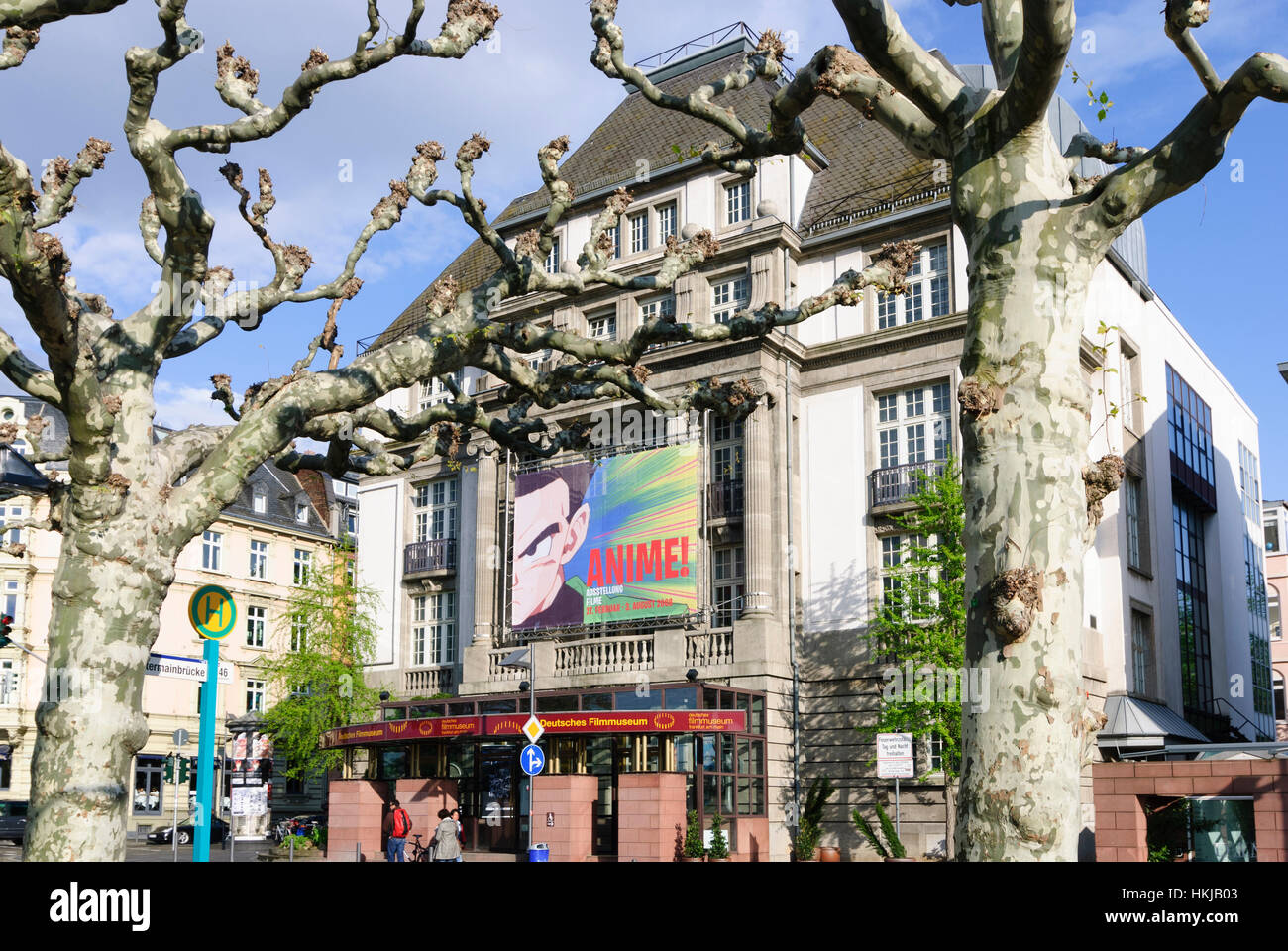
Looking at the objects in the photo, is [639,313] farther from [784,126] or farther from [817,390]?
[784,126]

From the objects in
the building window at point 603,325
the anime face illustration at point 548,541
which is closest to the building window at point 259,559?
the anime face illustration at point 548,541

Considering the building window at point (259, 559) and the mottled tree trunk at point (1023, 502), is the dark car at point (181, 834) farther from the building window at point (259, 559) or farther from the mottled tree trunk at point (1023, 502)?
the mottled tree trunk at point (1023, 502)

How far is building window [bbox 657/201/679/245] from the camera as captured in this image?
4097cm

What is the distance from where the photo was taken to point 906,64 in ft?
23.9

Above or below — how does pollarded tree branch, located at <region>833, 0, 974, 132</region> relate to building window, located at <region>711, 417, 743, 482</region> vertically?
below

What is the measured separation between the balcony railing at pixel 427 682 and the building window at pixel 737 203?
1793 cm

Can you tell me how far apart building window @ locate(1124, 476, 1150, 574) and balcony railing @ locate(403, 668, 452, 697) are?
2263cm

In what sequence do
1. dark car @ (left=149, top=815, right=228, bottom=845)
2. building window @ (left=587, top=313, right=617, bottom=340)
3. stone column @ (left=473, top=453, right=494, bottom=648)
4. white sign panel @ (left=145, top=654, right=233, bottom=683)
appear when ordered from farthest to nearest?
1. dark car @ (left=149, top=815, right=228, bottom=845)
2. building window @ (left=587, top=313, right=617, bottom=340)
3. stone column @ (left=473, top=453, right=494, bottom=648)
4. white sign panel @ (left=145, top=654, right=233, bottom=683)

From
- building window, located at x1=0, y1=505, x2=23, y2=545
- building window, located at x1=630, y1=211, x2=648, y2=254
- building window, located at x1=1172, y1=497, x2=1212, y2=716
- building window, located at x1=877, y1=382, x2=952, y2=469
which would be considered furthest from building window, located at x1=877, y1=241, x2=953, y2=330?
building window, located at x1=0, y1=505, x2=23, y2=545

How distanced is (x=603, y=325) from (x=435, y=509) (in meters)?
9.88

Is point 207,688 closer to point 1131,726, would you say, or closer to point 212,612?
point 212,612

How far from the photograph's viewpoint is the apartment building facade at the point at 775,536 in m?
33.9

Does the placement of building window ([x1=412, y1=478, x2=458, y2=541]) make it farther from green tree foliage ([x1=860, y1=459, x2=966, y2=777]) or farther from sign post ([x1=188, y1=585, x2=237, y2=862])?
sign post ([x1=188, y1=585, x2=237, y2=862])
